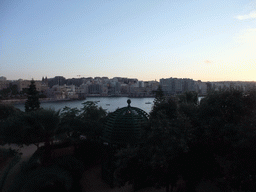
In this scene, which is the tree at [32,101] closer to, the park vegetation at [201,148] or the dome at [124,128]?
the dome at [124,128]

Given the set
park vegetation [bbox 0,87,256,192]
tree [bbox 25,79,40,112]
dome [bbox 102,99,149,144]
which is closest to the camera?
park vegetation [bbox 0,87,256,192]

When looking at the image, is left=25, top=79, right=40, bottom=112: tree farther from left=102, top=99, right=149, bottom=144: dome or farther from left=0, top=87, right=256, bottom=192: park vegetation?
left=0, top=87, right=256, bottom=192: park vegetation

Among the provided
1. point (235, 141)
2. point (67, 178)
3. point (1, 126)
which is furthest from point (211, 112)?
point (1, 126)

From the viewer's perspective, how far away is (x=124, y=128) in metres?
7.91

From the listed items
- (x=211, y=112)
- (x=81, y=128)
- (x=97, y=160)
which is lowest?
(x=97, y=160)

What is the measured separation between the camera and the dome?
25.2ft

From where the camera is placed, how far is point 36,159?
7.70 metres

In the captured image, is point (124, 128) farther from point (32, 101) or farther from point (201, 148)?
point (32, 101)

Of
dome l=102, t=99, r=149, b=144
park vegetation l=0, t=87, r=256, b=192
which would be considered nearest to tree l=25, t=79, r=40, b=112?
dome l=102, t=99, r=149, b=144

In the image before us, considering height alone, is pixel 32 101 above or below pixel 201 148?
above

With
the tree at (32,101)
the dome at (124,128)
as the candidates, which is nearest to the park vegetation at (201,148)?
the dome at (124,128)

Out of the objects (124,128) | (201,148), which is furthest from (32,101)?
(201,148)

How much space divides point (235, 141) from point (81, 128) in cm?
726

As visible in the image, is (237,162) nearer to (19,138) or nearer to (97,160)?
(97,160)
